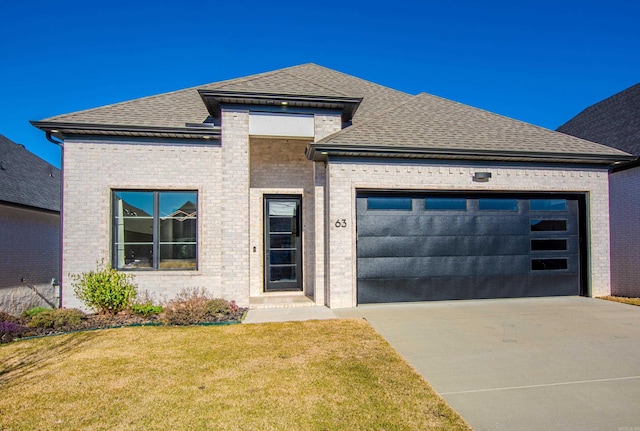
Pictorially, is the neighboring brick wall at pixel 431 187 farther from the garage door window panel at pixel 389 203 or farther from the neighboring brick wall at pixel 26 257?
the neighboring brick wall at pixel 26 257

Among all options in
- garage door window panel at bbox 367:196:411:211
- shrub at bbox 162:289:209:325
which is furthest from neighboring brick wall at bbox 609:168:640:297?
shrub at bbox 162:289:209:325

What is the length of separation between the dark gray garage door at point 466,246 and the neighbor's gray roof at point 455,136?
1.20 m

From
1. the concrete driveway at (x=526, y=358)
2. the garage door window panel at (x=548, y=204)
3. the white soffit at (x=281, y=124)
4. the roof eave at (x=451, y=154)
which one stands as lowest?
the concrete driveway at (x=526, y=358)

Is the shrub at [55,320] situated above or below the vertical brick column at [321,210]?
below

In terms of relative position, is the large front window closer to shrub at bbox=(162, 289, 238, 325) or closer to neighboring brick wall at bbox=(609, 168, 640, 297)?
shrub at bbox=(162, 289, 238, 325)

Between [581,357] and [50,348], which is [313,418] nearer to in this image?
[581,357]

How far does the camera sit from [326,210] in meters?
8.20

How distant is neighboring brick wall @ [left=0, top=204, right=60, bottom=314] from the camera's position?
1069 centimetres

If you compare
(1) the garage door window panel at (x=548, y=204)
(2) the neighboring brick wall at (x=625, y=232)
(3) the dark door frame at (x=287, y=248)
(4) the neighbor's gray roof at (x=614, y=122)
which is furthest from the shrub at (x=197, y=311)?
(4) the neighbor's gray roof at (x=614, y=122)

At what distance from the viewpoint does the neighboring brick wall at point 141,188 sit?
25.9 ft

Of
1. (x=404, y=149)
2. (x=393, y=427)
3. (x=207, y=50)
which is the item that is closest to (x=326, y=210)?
(x=404, y=149)

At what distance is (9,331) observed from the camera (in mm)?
6168

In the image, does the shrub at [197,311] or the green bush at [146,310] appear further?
the green bush at [146,310]

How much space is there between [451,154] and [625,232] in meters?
6.16
